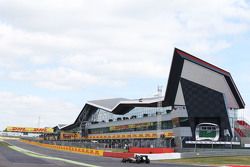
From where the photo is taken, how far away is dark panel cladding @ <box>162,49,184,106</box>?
278 ft

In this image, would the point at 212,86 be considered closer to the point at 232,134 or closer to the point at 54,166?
the point at 232,134

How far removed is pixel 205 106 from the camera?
3339 inches

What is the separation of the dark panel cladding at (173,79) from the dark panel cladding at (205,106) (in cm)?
411

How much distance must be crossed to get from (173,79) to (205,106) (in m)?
9.19

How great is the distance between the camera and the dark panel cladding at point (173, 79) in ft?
278

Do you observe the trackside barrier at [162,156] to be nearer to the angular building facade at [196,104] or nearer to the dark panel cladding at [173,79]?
the angular building facade at [196,104]

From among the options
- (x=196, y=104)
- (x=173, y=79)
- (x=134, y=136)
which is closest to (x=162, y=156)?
(x=196, y=104)

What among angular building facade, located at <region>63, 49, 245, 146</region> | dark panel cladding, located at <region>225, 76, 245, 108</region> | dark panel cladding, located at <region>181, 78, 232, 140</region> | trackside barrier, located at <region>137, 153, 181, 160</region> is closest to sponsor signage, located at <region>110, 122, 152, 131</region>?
angular building facade, located at <region>63, 49, 245, 146</region>

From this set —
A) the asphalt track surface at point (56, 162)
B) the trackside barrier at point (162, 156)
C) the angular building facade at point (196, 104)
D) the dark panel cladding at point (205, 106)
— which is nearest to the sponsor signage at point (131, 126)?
the angular building facade at point (196, 104)

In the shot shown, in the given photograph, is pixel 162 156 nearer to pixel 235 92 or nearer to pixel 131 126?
pixel 235 92

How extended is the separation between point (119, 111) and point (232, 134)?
46.6 meters

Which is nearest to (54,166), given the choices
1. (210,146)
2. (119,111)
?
(210,146)

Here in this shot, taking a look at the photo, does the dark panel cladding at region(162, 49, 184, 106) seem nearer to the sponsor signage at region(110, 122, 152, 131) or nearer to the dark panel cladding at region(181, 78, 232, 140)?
the dark panel cladding at region(181, 78, 232, 140)

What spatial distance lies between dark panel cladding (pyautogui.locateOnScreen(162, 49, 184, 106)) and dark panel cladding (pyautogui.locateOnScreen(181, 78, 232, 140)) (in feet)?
13.5
